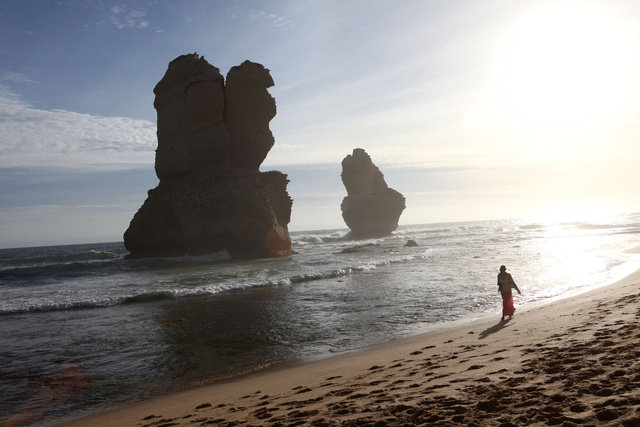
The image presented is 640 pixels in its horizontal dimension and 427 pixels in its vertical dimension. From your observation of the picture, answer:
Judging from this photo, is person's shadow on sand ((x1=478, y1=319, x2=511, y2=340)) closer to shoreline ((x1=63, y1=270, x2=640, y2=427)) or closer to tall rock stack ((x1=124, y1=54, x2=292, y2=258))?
shoreline ((x1=63, y1=270, x2=640, y2=427))

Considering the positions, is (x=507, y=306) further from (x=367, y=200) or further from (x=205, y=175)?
(x=367, y=200)

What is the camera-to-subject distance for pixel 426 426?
144 inches

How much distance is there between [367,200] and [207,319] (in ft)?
236

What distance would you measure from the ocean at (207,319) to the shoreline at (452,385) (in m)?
0.93

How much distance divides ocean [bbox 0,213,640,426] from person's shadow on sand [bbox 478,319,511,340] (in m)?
1.34

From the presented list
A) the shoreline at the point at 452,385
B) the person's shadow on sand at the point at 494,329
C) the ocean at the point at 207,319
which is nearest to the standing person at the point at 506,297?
the person's shadow on sand at the point at 494,329

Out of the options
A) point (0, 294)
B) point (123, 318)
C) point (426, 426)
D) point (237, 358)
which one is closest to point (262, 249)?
point (0, 294)

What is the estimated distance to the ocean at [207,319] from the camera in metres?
7.44

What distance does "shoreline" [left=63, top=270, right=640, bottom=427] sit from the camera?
12.6 feet

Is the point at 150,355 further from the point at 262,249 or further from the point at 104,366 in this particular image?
the point at 262,249

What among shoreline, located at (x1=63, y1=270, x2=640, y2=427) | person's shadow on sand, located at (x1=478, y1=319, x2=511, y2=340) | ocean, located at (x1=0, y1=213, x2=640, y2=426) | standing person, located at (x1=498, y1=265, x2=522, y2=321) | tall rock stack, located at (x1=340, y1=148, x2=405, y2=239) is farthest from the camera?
tall rock stack, located at (x1=340, y1=148, x2=405, y2=239)

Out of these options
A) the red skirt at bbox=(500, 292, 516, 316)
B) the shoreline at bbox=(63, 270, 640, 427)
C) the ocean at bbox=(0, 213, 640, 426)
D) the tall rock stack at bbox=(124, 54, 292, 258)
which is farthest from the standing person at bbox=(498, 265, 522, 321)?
the tall rock stack at bbox=(124, 54, 292, 258)

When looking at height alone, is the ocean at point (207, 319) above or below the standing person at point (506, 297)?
below

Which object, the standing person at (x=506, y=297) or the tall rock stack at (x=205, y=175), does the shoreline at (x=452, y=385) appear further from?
the tall rock stack at (x=205, y=175)
